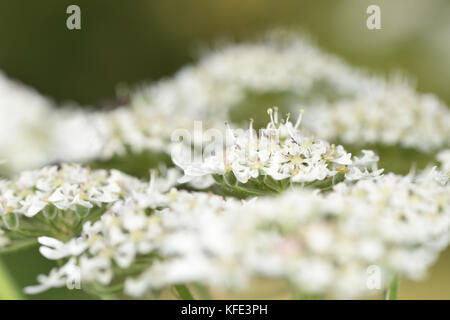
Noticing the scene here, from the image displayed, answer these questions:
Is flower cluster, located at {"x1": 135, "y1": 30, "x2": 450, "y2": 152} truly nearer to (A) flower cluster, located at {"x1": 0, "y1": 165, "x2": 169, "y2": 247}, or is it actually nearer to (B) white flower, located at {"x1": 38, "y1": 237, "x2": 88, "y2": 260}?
(A) flower cluster, located at {"x1": 0, "y1": 165, "x2": 169, "y2": 247}

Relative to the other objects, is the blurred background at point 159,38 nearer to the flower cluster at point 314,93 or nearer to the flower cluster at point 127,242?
the flower cluster at point 314,93

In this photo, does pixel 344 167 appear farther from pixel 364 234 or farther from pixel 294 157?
pixel 364 234

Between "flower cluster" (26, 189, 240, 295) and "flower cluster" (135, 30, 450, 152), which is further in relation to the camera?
"flower cluster" (135, 30, 450, 152)

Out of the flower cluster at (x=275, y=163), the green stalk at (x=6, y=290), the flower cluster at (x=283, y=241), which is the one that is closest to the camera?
the flower cluster at (x=283, y=241)

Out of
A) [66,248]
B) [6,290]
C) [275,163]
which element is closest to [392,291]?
[275,163]

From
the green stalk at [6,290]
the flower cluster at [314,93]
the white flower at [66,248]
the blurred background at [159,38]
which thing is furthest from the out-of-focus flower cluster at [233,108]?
the blurred background at [159,38]

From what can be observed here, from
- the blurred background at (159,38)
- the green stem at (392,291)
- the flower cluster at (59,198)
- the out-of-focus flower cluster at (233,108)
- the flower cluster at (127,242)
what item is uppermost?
the blurred background at (159,38)

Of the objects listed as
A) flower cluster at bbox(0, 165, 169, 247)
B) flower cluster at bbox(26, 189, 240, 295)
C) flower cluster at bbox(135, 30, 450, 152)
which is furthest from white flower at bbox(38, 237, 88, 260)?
flower cluster at bbox(135, 30, 450, 152)

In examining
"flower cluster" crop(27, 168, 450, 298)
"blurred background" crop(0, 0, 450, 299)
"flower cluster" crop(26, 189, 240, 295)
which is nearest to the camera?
"flower cluster" crop(27, 168, 450, 298)
